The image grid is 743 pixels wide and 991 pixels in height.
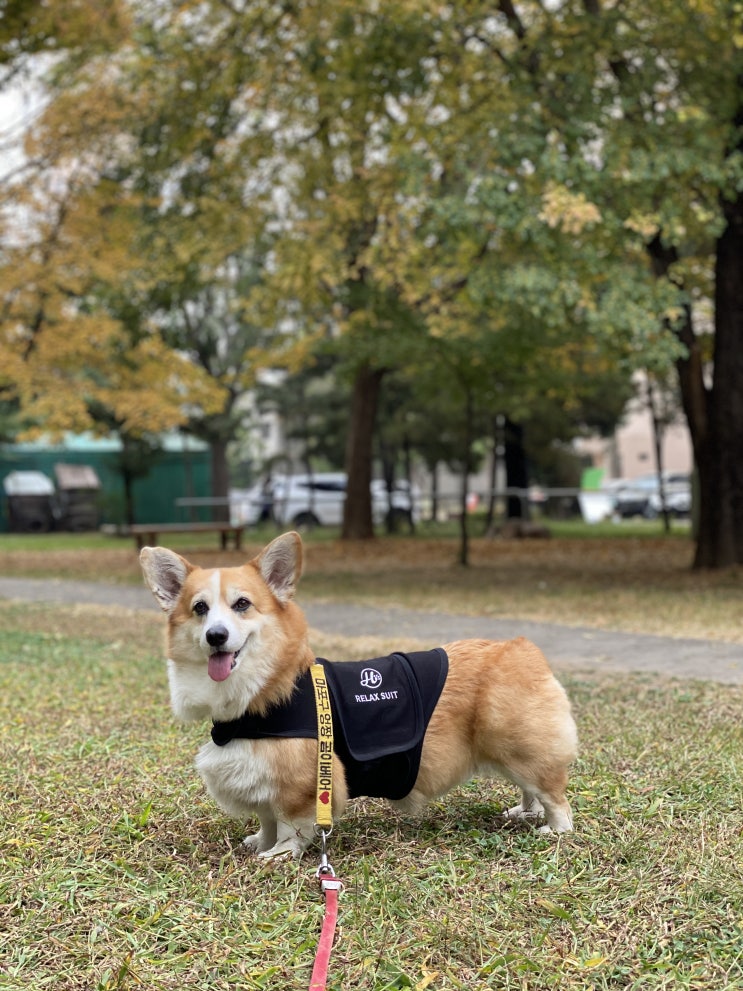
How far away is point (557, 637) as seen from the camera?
26.2ft

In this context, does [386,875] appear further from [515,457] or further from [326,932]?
[515,457]

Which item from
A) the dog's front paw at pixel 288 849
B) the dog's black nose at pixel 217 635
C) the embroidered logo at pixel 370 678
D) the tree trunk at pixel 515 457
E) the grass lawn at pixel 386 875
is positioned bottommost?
the grass lawn at pixel 386 875

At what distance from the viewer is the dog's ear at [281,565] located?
317cm

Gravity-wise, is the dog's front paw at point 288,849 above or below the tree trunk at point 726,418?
below

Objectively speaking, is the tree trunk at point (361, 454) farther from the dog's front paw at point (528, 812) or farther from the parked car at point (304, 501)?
the dog's front paw at point (528, 812)

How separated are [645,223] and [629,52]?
2803 mm

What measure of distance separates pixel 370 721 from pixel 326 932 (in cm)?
79

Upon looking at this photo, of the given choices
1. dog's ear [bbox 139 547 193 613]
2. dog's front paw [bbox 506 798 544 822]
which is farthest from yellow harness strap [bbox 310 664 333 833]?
dog's front paw [bbox 506 798 544 822]

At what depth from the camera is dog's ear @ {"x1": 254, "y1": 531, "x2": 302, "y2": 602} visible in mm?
3167

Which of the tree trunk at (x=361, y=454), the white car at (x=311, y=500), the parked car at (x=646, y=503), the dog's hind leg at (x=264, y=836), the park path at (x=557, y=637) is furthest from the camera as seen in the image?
the parked car at (x=646, y=503)

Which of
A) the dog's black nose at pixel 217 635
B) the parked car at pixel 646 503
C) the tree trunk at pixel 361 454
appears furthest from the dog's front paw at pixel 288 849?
the parked car at pixel 646 503

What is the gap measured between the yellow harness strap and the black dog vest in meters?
0.02

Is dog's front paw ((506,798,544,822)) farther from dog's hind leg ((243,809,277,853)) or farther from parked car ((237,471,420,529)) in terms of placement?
parked car ((237,471,420,529))

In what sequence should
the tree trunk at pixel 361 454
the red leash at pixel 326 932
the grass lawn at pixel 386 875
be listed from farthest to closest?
the tree trunk at pixel 361 454, the grass lawn at pixel 386 875, the red leash at pixel 326 932
